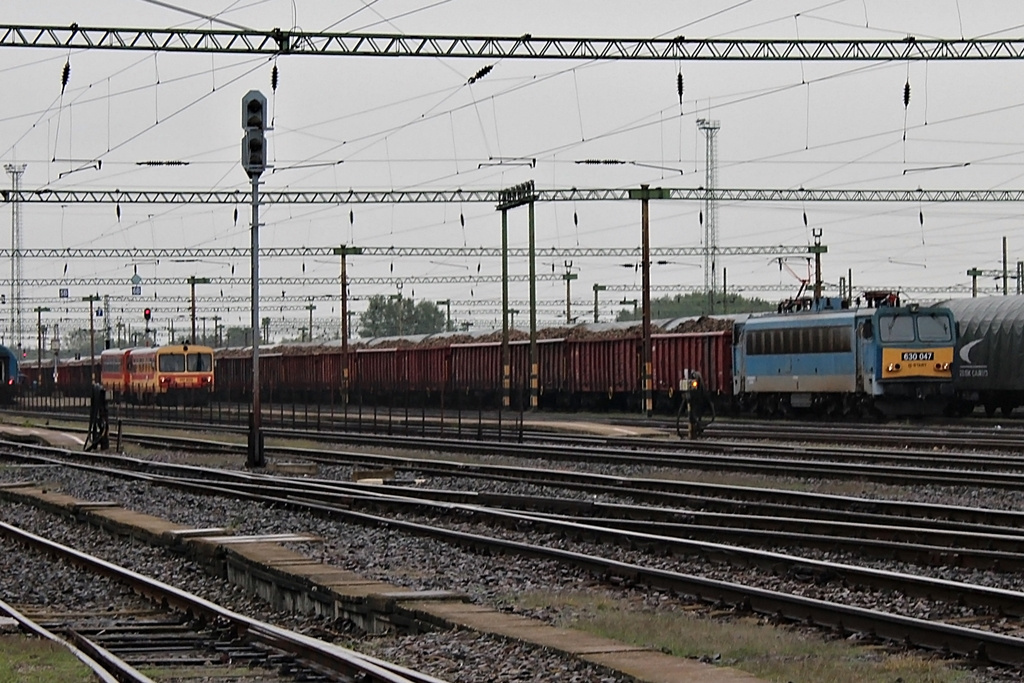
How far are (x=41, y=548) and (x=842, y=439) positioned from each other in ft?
61.5

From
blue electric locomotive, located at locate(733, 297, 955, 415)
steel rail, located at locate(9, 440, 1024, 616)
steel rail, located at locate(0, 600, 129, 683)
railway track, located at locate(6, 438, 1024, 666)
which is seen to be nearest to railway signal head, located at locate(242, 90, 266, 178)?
steel rail, located at locate(9, 440, 1024, 616)

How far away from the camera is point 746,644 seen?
9664mm

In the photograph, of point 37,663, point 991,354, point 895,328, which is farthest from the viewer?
point 991,354

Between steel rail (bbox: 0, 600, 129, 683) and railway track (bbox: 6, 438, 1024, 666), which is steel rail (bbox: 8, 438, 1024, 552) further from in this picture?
steel rail (bbox: 0, 600, 129, 683)

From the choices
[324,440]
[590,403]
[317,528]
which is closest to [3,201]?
[324,440]

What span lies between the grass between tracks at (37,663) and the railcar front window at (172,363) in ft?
195

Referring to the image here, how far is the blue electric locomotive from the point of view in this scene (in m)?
38.2

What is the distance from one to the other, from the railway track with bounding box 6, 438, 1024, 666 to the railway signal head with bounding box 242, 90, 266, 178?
20.3 feet

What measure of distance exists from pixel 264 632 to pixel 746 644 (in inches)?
126

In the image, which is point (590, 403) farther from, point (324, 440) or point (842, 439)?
point (842, 439)

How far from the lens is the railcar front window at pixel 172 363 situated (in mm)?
68875

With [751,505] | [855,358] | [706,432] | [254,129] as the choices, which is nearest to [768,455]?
[706,432]

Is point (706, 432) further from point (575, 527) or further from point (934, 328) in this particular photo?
point (575, 527)

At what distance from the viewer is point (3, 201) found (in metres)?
44.3
